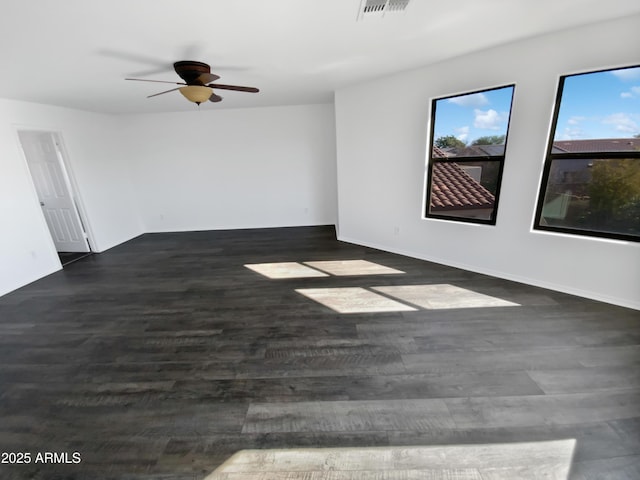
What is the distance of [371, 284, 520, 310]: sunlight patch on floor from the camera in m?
2.97

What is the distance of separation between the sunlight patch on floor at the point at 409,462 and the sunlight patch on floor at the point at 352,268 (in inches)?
92.4

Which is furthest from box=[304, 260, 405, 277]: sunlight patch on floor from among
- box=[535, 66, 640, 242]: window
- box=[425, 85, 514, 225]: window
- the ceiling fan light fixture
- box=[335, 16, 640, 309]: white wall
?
the ceiling fan light fixture

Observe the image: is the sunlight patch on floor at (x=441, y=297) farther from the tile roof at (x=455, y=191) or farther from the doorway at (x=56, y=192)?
the doorway at (x=56, y=192)

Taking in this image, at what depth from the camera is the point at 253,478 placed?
1484 millimetres

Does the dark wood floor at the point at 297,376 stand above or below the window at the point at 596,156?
below

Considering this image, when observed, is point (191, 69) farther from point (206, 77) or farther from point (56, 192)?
point (56, 192)

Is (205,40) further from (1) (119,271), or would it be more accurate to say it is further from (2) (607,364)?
(2) (607,364)

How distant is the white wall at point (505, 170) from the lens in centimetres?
270

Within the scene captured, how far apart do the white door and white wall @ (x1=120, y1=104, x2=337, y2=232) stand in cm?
147

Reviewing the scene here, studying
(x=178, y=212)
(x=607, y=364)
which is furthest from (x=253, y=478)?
(x=178, y=212)

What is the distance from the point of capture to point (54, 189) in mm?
4926

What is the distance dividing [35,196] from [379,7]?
5.25 metres

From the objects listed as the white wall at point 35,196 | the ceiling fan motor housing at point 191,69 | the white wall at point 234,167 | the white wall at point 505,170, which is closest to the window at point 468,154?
the white wall at point 505,170

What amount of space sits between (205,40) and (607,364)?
13.4 ft
